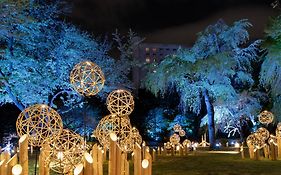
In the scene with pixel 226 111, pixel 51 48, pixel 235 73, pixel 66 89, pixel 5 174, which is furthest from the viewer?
pixel 226 111

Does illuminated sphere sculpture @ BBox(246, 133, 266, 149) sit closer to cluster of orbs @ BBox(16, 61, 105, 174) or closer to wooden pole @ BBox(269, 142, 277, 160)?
wooden pole @ BBox(269, 142, 277, 160)

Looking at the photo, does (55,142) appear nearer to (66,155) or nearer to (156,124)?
(66,155)

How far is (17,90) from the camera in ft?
51.0

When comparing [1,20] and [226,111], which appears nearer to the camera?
[1,20]

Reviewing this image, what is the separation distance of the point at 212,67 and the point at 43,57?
8.27 metres

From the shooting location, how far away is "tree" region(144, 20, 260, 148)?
1997 cm

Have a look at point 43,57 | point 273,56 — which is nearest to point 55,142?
point 273,56

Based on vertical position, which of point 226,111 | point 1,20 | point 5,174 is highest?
point 1,20

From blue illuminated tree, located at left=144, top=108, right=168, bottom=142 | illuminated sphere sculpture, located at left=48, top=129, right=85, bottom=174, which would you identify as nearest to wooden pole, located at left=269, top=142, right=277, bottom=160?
illuminated sphere sculpture, located at left=48, top=129, right=85, bottom=174

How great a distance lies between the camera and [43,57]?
638 inches

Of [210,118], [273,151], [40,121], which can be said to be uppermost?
[210,118]

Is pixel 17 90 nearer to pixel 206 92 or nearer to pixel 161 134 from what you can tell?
pixel 206 92

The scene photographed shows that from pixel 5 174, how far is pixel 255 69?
20596 mm

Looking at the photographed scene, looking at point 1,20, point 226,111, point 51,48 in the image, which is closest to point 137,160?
point 1,20
